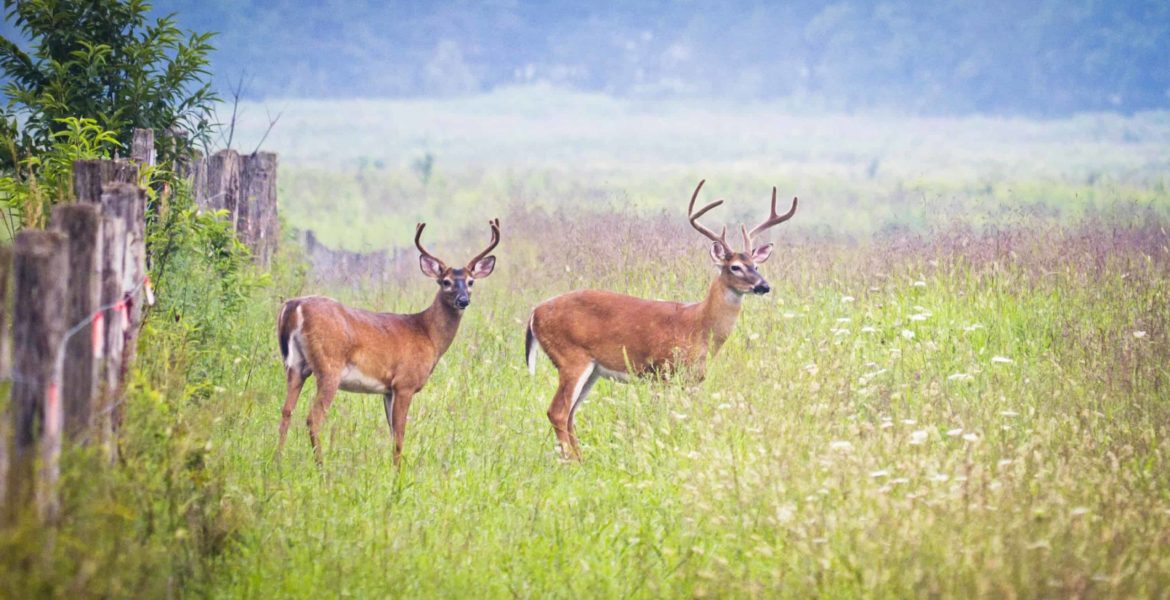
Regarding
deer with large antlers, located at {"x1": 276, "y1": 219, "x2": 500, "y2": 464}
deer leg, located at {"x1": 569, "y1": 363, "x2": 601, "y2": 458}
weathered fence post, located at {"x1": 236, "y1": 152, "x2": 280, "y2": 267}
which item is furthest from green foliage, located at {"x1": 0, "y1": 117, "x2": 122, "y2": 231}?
weathered fence post, located at {"x1": 236, "y1": 152, "x2": 280, "y2": 267}

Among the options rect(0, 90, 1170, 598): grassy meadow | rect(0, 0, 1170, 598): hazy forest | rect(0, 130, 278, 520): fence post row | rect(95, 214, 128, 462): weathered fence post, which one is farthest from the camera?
rect(0, 90, 1170, 598): grassy meadow

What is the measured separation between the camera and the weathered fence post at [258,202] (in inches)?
546

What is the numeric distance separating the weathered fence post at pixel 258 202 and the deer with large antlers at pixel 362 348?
5.18 m

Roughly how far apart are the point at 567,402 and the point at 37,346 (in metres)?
Result: 5.05

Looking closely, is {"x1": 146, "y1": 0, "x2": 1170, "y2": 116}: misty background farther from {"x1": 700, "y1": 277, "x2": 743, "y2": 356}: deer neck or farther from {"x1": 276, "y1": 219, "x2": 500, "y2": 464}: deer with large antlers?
{"x1": 276, "y1": 219, "x2": 500, "y2": 464}: deer with large antlers

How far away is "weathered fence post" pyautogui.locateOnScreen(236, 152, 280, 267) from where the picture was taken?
45.5ft

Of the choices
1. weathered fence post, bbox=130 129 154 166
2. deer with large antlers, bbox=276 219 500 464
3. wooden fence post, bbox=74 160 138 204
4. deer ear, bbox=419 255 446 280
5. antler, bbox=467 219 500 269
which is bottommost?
deer with large antlers, bbox=276 219 500 464

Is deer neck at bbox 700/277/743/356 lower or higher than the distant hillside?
lower

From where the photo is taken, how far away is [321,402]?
27.5ft

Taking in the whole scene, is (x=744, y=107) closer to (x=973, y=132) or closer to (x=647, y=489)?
(x=973, y=132)

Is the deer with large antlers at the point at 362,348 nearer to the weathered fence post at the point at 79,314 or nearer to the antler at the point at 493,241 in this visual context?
the antler at the point at 493,241

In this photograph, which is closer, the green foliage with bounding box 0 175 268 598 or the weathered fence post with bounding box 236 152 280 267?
the green foliage with bounding box 0 175 268 598

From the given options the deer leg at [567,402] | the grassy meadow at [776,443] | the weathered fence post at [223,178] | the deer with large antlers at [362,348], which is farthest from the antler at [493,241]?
the weathered fence post at [223,178]

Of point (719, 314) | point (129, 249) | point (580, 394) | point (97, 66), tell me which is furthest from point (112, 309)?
point (719, 314)
